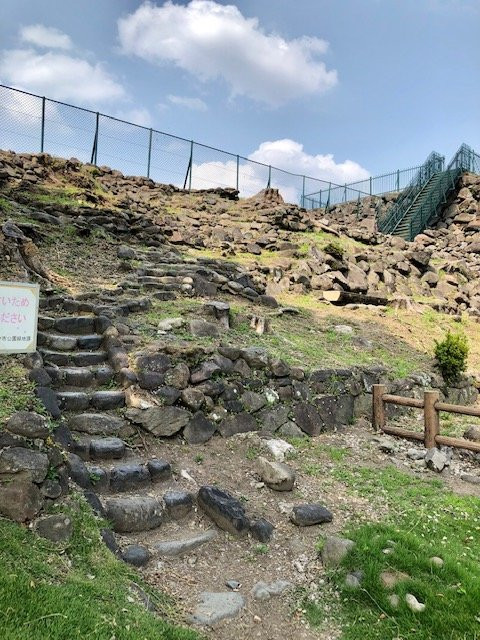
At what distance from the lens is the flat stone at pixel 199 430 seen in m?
5.24

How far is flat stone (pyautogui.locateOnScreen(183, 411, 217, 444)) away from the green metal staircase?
21149mm

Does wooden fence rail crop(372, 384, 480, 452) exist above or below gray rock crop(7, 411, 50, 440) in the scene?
below

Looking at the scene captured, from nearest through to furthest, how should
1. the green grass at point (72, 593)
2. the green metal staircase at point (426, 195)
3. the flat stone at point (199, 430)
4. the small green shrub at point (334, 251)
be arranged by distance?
the green grass at point (72, 593) → the flat stone at point (199, 430) → the small green shrub at point (334, 251) → the green metal staircase at point (426, 195)

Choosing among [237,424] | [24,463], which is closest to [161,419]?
[237,424]

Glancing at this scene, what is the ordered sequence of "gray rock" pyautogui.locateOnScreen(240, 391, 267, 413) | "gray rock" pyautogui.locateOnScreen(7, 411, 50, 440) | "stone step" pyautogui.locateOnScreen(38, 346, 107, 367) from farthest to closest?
"gray rock" pyautogui.locateOnScreen(240, 391, 267, 413), "stone step" pyautogui.locateOnScreen(38, 346, 107, 367), "gray rock" pyautogui.locateOnScreen(7, 411, 50, 440)

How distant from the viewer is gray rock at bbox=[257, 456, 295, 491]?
4727mm

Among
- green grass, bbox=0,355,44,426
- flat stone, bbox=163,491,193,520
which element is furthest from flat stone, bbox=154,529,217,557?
green grass, bbox=0,355,44,426

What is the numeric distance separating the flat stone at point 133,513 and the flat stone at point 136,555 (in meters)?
0.25

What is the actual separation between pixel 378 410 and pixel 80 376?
428 cm

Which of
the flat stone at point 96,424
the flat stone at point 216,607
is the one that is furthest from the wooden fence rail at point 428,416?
the flat stone at point 96,424

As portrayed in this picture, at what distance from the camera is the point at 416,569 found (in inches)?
134

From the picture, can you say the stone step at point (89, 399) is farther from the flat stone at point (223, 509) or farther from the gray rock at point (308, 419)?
the gray rock at point (308, 419)

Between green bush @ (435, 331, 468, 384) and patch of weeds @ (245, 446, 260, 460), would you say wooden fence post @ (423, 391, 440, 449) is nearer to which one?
patch of weeds @ (245, 446, 260, 460)

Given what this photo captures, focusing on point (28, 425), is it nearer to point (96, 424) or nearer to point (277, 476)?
point (96, 424)
